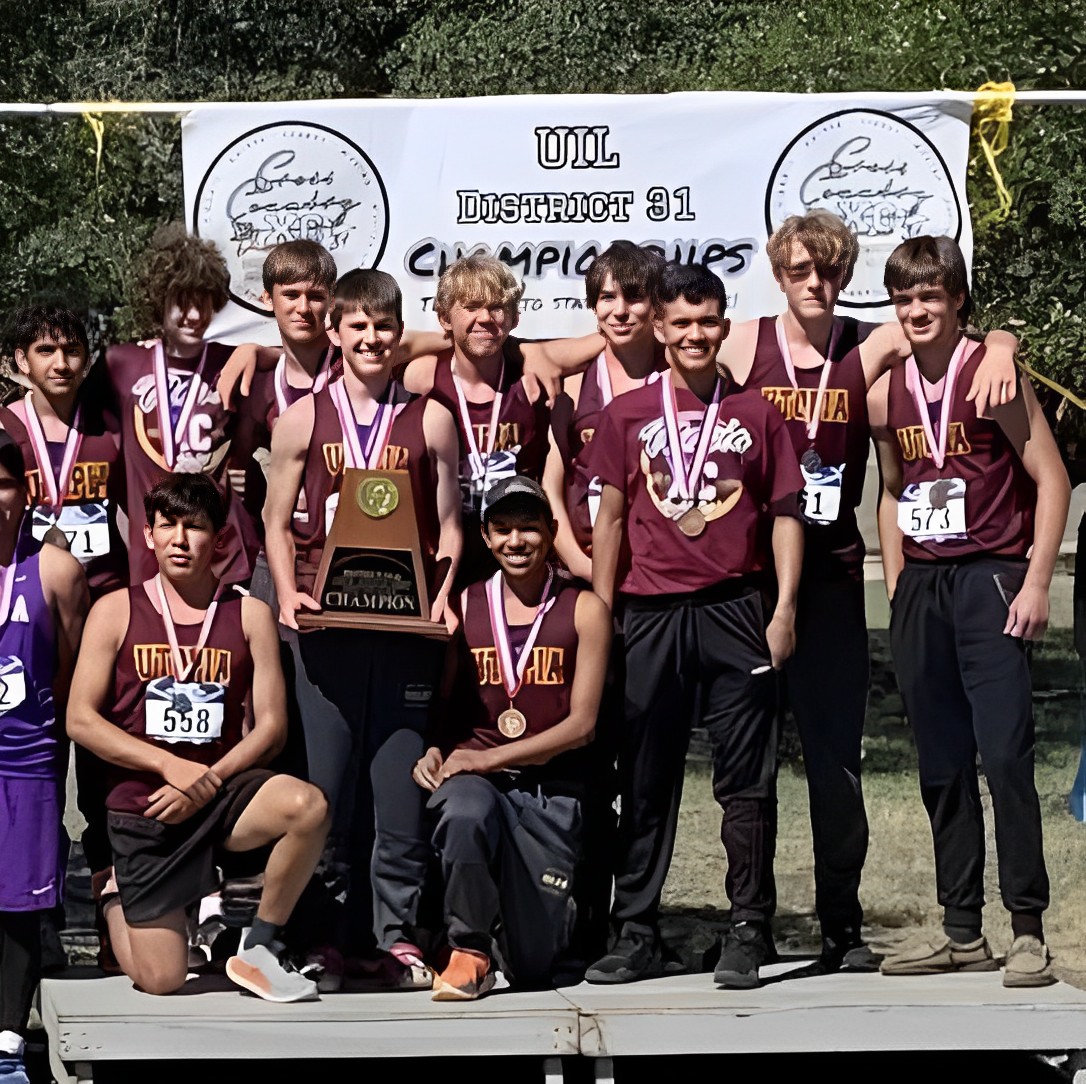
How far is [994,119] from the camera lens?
22.0ft

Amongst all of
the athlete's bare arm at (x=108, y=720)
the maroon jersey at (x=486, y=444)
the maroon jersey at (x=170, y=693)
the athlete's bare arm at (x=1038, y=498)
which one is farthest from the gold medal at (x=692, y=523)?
the athlete's bare arm at (x=108, y=720)

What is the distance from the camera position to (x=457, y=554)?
6.02m

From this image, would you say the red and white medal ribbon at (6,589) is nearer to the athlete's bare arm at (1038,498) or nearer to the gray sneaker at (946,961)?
the gray sneaker at (946,961)

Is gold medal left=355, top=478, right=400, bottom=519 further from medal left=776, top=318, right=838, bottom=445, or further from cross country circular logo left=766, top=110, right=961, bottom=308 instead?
cross country circular logo left=766, top=110, right=961, bottom=308

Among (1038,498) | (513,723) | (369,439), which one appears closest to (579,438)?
(369,439)

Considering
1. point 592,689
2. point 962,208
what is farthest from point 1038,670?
point 592,689

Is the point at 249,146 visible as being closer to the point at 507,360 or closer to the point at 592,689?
the point at 507,360

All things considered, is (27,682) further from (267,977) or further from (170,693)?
(267,977)

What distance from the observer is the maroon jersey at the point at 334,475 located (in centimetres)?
601

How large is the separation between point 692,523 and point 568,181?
1.34 meters

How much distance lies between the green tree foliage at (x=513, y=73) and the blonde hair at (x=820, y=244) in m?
0.88

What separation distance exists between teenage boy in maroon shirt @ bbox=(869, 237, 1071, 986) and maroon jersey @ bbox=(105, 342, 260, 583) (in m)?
2.00

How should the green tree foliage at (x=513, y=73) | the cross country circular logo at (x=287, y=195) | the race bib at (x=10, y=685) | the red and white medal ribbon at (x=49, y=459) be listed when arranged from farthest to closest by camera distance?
the green tree foliage at (x=513, y=73), the cross country circular logo at (x=287, y=195), the red and white medal ribbon at (x=49, y=459), the race bib at (x=10, y=685)

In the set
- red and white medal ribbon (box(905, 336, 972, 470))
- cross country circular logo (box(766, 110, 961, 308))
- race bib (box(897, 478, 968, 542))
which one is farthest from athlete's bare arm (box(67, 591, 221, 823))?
cross country circular logo (box(766, 110, 961, 308))
